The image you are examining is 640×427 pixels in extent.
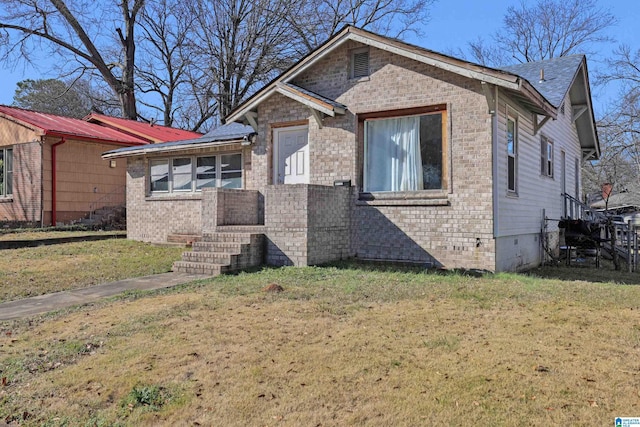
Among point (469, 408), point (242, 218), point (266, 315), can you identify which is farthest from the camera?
point (242, 218)

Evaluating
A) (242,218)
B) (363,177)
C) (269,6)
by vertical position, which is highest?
(269,6)

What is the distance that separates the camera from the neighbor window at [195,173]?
44.8ft

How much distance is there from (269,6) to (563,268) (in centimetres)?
2234

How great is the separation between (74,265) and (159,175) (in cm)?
529

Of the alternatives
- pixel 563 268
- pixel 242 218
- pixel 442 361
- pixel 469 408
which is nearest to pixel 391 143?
pixel 242 218

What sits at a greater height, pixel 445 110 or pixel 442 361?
pixel 445 110

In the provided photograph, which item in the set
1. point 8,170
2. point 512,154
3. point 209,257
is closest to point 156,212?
point 209,257

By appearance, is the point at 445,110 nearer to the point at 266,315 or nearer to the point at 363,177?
the point at 363,177

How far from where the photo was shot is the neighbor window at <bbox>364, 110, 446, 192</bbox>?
10.1 m

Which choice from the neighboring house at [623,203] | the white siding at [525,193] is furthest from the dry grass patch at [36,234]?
the neighboring house at [623,203]

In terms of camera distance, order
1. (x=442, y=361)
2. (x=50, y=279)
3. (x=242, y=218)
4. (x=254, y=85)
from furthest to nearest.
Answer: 1. (x=254, y=85)
2. (x=242, y=218)
3. (x=50, y=279)
4. (x=442, y=361)

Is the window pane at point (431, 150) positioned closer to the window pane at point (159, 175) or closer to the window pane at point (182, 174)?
the window pane at point (182, 174)

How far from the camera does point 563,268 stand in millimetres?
12234

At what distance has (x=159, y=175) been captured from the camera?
601 inches
